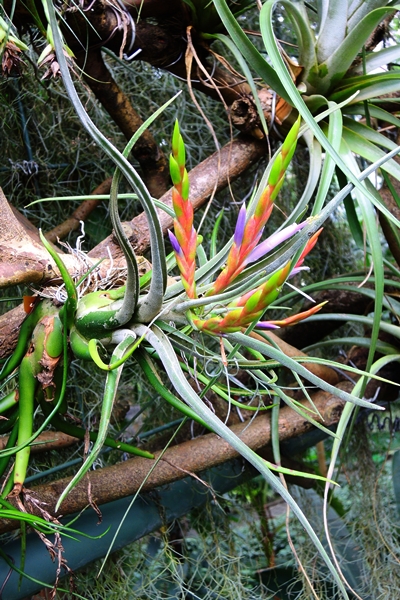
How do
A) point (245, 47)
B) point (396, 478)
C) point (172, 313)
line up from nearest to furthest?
point (172, 313) < point (245, 47) < point (396, 478)

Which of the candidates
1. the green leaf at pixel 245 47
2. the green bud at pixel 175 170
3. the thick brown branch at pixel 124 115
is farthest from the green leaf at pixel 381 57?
the green bud at pixel 175 170

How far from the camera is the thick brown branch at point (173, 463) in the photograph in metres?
0.64

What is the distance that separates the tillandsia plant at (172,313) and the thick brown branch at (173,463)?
151mm

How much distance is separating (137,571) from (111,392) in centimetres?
58

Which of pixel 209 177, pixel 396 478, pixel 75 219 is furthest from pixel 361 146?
pixel 396 478

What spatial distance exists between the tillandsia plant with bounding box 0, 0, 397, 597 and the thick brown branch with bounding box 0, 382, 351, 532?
0.50 feet

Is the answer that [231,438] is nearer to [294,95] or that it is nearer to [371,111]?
[294,95]

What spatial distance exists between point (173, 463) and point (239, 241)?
47 cm

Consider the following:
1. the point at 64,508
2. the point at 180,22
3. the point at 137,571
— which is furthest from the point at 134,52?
the point at 137,571

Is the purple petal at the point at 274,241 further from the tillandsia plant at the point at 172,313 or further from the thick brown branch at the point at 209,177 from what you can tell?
the thick brown branch at the point at 209,177

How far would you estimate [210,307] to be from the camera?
400 millimetres

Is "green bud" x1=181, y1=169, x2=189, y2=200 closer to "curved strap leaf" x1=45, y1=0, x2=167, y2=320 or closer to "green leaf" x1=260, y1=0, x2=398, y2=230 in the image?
"curved strap leaf" x1=45, y1=0, x2=167, y2=320

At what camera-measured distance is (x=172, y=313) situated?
0.40 meters

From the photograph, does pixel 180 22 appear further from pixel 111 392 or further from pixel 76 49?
pixel 111 392
